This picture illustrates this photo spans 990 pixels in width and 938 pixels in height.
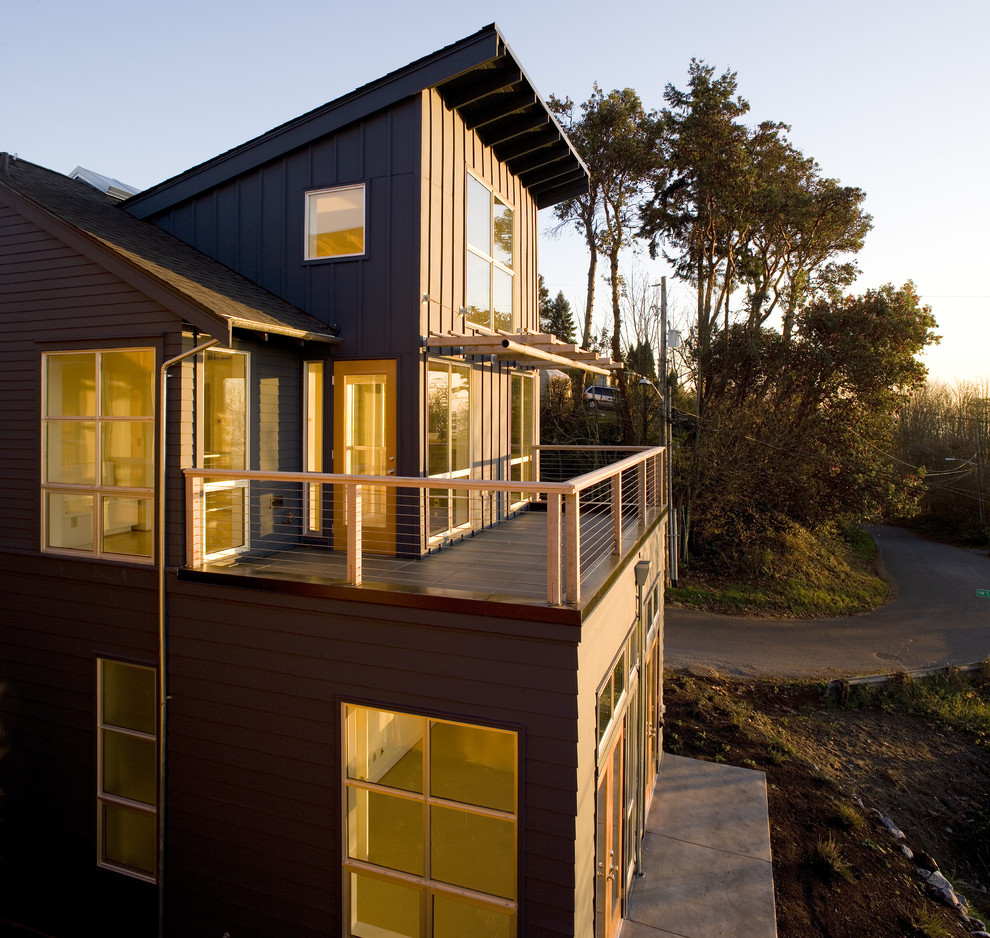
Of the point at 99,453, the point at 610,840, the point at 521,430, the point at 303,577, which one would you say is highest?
the point at 521,430

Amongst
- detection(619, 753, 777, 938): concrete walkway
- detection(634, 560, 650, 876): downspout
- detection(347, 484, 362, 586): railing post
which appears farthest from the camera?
detection(634, 560, 650, 876): downspout

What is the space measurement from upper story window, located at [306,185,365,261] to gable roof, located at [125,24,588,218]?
0.62 metres

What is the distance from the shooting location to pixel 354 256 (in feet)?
23.3

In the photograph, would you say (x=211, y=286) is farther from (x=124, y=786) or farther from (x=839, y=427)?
(x=839, y=427)

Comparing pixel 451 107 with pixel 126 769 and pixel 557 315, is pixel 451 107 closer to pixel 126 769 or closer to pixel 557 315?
pixel 126 769

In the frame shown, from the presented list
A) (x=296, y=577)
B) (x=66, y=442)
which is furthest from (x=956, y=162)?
(x=66, y=442)

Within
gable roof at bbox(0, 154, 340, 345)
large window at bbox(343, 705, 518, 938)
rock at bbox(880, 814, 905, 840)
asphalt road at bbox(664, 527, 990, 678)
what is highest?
gable roof at bbox(0, 154, 340, 345)

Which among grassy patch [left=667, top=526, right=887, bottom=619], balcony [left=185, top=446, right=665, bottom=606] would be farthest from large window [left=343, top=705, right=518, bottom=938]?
grassy patch [left=667, top=526, right=887, bottom=619]

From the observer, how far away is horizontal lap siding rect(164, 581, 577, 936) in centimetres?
397

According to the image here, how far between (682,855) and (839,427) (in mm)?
Result: 16487

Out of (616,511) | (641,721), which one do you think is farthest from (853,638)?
(616,511)

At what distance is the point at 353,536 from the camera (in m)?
4.61

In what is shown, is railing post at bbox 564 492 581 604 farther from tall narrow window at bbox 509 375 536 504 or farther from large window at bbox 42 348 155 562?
tall narrow window at bbox 509 375 536 504

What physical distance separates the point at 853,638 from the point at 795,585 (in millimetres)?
3153
